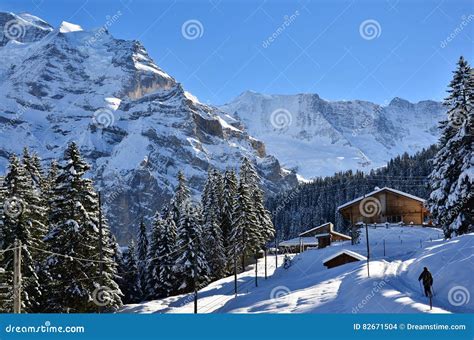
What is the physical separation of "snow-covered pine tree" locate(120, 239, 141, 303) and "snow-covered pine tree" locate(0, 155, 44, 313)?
28.5 m

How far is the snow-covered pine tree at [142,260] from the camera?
6349 centimetres

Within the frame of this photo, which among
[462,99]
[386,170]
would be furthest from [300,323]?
[386,170]

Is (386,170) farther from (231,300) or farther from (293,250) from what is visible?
(231,300)

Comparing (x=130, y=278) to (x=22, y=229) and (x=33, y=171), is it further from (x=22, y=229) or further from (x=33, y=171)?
(x=22, y=229)

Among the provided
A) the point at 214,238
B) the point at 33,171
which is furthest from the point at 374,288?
the point at 214,238

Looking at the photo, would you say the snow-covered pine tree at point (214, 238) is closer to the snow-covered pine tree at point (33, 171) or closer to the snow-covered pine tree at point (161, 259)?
the snow-covered pine tree at point (161, 259)

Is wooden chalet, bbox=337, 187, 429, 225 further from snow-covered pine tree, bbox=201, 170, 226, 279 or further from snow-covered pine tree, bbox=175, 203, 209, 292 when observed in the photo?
snow-covered pine tree, bbox=175, 203, 209, 292

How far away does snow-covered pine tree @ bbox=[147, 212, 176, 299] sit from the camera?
193 ft

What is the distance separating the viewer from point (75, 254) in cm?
2939

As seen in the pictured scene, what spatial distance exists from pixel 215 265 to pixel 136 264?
1124 cm

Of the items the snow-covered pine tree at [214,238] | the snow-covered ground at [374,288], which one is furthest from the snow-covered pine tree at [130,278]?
the snow-covered ground at [374,288]

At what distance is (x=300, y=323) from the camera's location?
39.0 ft

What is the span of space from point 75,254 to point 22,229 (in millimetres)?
5948

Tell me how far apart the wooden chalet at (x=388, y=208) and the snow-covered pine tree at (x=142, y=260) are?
25.1m
